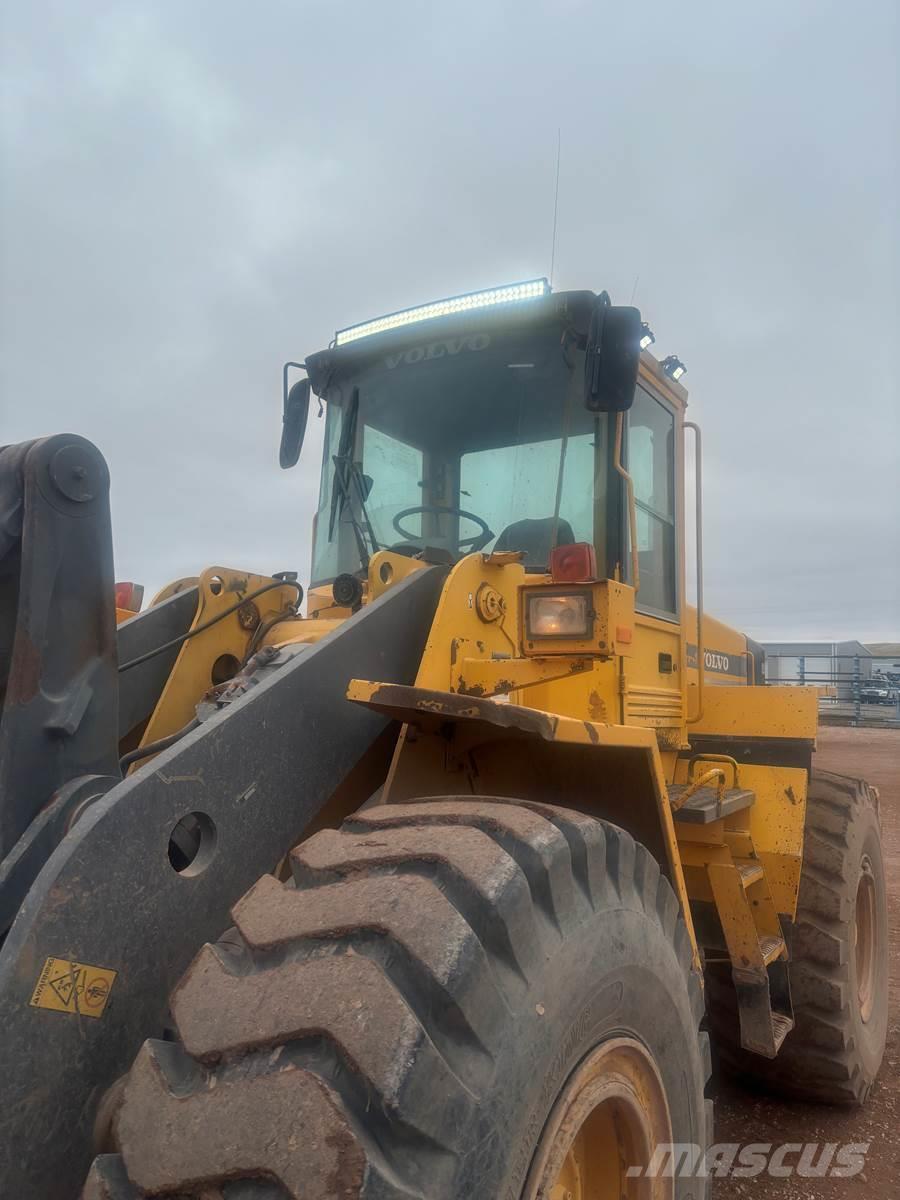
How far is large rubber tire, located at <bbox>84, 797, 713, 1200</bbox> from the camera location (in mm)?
1310

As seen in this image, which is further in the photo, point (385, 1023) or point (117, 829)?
point (117, 829)

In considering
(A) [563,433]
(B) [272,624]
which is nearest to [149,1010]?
(B) [272,624]

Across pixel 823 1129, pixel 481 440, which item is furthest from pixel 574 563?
pixel 823 1129

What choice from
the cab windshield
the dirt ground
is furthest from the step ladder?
the cab windshield

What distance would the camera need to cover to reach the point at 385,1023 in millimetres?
1365

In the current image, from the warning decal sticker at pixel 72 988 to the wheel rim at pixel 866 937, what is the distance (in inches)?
165

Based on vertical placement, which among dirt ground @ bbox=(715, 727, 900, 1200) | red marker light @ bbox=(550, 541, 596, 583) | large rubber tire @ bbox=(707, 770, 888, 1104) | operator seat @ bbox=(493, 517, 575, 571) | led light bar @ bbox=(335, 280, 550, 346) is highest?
led light bar @ bbox=(335, 280, 550, 346)

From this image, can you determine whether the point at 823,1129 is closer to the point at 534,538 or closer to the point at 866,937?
the point at 866,937

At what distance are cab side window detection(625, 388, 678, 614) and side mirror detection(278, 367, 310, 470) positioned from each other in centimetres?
146

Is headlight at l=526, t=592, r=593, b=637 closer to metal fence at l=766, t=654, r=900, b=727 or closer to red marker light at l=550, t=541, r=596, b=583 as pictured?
red marker light at l=550, t=541, r=596, b=583

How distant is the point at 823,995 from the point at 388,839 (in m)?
3.19

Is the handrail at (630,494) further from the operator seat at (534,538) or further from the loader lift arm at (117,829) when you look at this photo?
the loader lift arm at (117,829)

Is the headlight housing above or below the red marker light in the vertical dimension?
below

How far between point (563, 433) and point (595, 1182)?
7.69 feet
